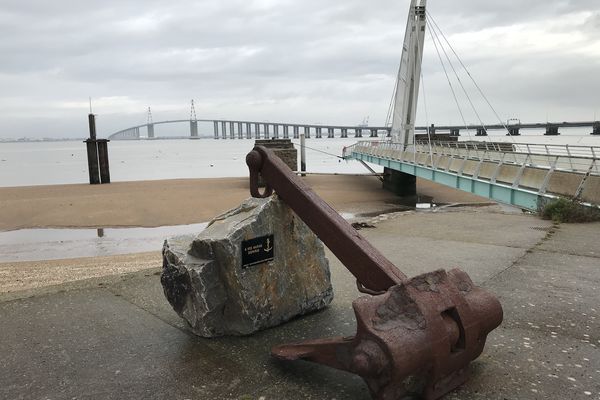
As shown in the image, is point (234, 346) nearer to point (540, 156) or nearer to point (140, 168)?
point (540, 156)

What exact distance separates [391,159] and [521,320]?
22.5 metres

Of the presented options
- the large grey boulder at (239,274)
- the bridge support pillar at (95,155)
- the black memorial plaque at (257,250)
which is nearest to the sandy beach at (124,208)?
the bridge support pillar at (95,155)

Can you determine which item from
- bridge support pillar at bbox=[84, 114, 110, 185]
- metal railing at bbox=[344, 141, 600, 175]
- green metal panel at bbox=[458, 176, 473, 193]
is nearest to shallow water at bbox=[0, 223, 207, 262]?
green metal panel at bbox=[458, 176, 473, 193]

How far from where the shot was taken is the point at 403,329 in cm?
231

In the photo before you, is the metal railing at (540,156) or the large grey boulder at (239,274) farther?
the metal railing at (540,156)

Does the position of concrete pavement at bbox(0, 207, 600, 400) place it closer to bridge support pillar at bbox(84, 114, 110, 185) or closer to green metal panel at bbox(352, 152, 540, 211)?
green metal panel at bbox(352, 152, 540, 211)

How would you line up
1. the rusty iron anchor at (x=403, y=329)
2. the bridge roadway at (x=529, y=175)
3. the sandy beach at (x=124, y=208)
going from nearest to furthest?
1. the rusty iron anchor at (x=403, y=329)
2. the sandy beach at (x=124, y=208)
3. the bridge roadway at (x=529, y=175)

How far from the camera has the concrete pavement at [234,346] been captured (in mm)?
2863

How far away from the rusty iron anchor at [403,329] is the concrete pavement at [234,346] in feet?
0.90

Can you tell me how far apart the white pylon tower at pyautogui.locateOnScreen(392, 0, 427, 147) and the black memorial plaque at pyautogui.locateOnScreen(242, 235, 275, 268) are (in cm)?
2439

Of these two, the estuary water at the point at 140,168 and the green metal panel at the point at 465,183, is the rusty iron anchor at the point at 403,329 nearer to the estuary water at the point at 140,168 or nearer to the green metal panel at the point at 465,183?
the green metal panel at the point at 465,183

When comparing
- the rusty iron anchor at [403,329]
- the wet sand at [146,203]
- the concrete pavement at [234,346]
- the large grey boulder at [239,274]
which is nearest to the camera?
the rusty iron anchor at [403,329]

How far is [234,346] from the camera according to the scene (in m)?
3.47

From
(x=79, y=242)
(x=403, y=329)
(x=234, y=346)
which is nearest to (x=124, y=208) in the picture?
(x=79, y=242)
